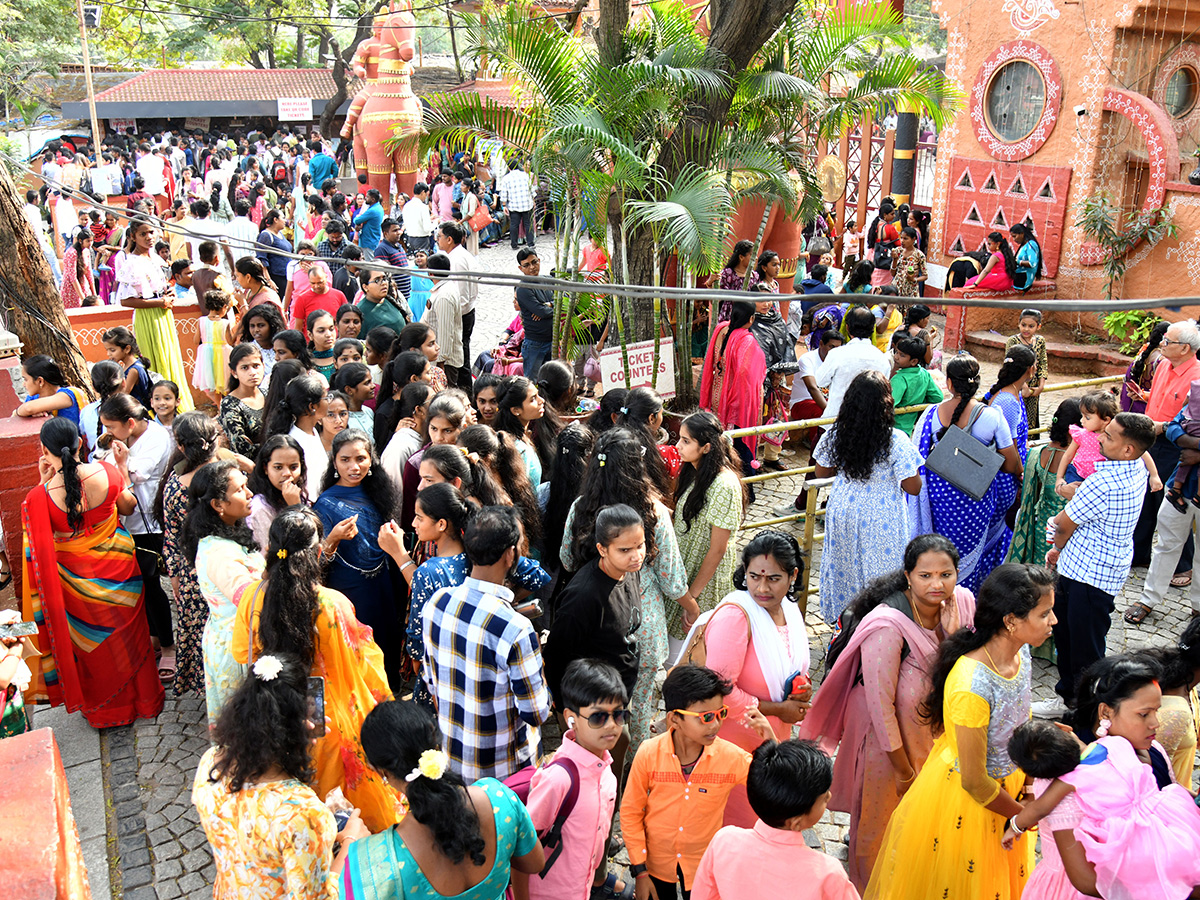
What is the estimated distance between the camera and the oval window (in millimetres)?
11085

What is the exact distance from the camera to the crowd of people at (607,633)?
2607mm

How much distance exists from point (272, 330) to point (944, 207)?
9.08m

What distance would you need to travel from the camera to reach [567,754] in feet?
9.37

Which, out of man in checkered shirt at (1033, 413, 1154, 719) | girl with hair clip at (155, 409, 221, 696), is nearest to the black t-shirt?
girl with hair clip at (155, 409, 221, 696)

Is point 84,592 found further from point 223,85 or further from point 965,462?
point 223,85

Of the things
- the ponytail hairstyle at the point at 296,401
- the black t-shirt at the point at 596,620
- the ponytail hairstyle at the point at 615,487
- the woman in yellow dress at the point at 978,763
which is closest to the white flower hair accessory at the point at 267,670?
the black t-shirt at the point at 596,620

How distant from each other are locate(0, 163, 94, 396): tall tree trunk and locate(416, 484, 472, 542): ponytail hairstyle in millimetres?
4063

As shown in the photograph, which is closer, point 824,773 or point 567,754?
point 824,773

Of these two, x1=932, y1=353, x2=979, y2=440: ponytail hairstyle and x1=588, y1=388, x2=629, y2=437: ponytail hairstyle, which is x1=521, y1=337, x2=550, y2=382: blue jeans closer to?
x1=588, y1=388, x2=629, y2=437: ponytail hairstyle

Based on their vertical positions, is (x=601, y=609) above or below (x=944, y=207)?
below

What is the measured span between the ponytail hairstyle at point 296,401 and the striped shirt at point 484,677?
1993 mm

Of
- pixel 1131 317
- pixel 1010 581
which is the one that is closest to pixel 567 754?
pixel 1010 581

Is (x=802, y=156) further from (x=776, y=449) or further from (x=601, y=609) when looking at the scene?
(x=601, y=609)

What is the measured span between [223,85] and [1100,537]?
31904mm
